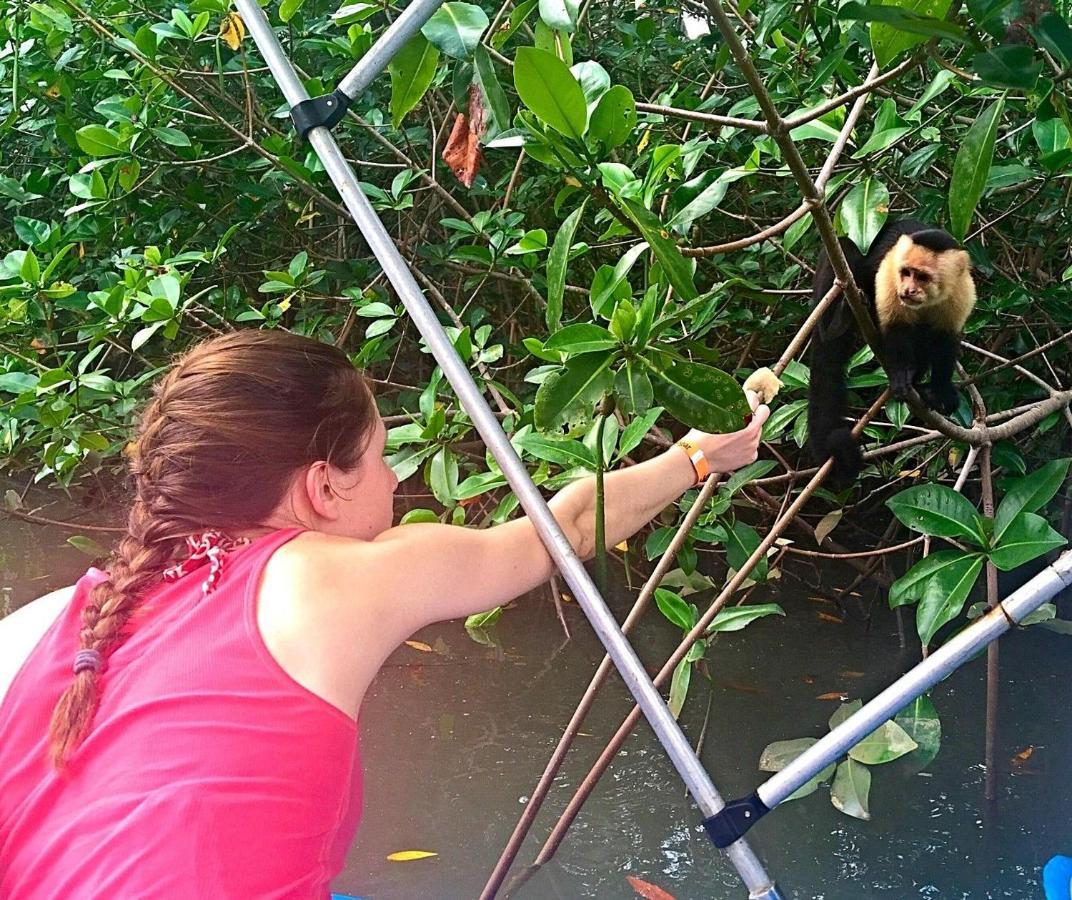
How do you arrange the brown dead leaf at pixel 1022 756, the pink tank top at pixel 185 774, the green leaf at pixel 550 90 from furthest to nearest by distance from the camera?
the brown dead leaf at pixel 1022 756, the green leaf at pixel 550 90, the pink tank top at pixel 185 774

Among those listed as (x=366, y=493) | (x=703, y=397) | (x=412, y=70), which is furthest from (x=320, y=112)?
(x=703, y=397)

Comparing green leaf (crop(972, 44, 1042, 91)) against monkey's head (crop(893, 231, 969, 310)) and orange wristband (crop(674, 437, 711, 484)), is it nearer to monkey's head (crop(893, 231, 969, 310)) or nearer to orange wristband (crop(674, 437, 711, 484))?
orange wristband (crop(674, 437, 711, 484))

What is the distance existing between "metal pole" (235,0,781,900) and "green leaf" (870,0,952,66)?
49 centimetres

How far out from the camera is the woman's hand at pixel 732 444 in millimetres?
1212

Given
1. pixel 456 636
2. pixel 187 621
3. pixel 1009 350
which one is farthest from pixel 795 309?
pixel 187 621

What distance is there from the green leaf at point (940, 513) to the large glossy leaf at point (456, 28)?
28.0 inches

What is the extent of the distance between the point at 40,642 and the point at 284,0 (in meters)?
0.78

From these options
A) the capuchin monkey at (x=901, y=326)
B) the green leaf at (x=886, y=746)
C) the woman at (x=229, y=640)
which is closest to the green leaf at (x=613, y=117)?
the woman at (x=229, y=640)

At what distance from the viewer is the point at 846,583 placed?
2.78 metres

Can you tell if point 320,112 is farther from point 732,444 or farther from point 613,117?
point 732,444

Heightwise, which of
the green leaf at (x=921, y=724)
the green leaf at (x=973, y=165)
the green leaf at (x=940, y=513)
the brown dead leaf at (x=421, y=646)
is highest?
the green leaf at (x=973, y=165)

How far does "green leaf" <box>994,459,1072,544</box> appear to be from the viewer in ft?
3.81

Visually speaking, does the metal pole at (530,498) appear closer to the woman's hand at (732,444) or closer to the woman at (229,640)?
the woman at (229,640)

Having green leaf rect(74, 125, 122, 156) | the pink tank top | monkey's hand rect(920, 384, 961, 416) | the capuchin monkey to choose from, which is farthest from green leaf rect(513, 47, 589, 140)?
green leaf rect(74, 125, 122, 156)
